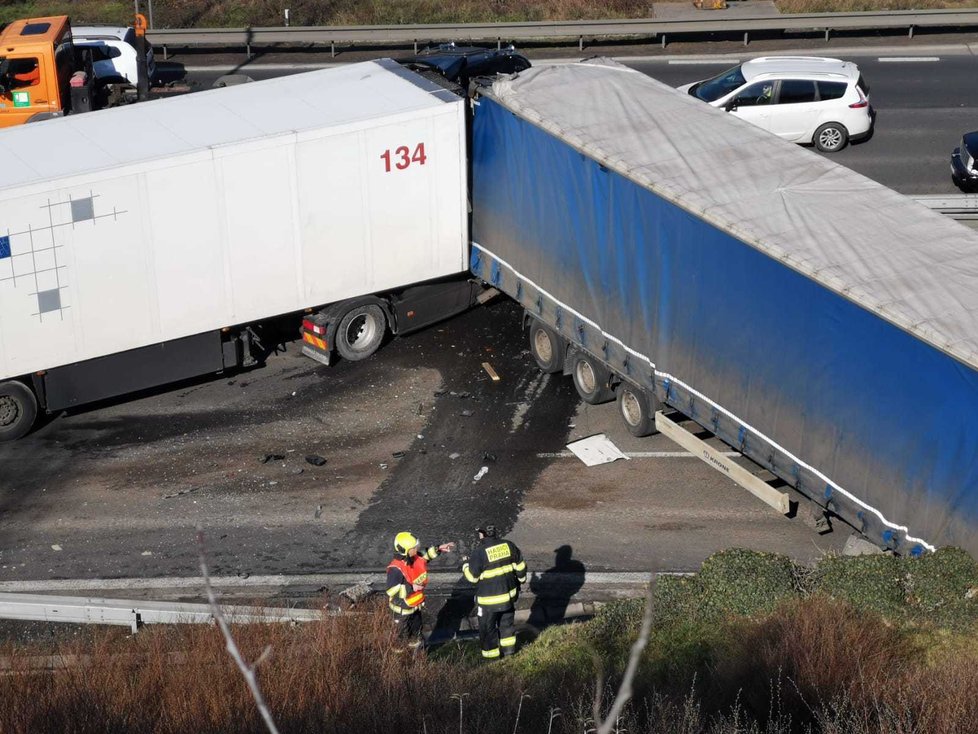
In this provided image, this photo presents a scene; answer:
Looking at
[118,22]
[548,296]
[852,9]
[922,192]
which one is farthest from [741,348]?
[118,22]

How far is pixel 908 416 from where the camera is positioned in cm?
1077

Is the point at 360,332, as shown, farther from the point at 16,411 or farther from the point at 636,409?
the point at 16,411

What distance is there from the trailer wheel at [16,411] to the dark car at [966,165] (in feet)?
46.7

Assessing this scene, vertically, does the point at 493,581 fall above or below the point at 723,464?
above

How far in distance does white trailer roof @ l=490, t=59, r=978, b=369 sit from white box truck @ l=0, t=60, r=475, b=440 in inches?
64.8

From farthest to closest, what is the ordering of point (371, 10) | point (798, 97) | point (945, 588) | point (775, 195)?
point (371, 10)
point (798, 97)
point (775, 195)
point (945, 588)

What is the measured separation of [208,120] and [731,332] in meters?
6.69

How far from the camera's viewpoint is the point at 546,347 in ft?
52.3

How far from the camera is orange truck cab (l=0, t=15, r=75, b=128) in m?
22.0

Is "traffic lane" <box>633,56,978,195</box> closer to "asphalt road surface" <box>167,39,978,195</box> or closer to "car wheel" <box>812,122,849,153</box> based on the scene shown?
"asphalt road surface" <box>167,39,978,195</box>

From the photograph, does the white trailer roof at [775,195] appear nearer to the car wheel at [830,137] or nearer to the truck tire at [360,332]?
the truck tire at [360,332]

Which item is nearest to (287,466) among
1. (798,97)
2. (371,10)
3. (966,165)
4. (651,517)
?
(651,517)

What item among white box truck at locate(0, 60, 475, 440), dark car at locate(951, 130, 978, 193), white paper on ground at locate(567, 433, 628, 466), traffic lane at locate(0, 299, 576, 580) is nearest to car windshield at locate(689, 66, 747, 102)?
dark car at locate(951, 130, 978, 193)

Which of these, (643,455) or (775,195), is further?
(643,455)
